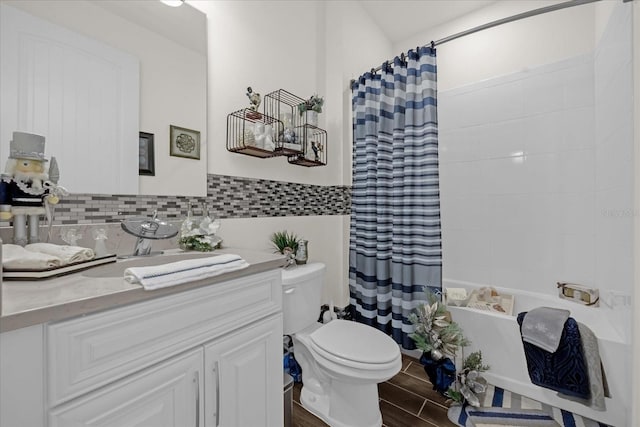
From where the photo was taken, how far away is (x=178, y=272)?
0.78 m

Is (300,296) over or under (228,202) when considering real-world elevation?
under

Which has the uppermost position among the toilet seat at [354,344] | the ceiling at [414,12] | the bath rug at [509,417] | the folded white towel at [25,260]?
the ceiling at [414,12]

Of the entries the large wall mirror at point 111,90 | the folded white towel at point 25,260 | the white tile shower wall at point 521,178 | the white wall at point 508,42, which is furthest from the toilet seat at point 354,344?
the white wall at point 508,42

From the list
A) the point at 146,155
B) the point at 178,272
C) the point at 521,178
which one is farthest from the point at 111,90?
the point at 521,178

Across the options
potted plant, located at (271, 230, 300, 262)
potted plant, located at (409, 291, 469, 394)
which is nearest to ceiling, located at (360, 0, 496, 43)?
potted plant, located at (271, 230, 300, 262)

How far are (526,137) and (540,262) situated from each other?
3.10 feet

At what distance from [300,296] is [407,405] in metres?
0.84

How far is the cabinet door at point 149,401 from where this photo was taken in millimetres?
622

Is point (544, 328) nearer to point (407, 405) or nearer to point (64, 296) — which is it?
point (407, 405)

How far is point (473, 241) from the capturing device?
94.1 inches

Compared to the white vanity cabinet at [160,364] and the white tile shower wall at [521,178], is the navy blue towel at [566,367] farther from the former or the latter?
the white vanity cabinet at [160,364]

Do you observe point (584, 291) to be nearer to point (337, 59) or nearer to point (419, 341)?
point (419, 341)

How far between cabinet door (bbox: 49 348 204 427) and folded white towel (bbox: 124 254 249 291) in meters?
0.23

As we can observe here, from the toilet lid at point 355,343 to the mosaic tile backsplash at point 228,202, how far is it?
752mm
